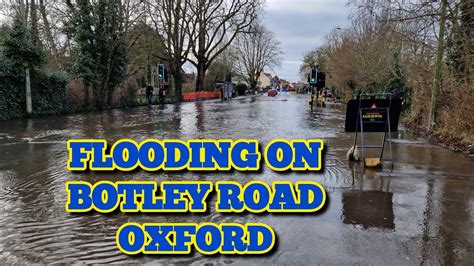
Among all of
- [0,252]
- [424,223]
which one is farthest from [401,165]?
[0,252]

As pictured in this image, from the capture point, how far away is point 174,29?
39719mm

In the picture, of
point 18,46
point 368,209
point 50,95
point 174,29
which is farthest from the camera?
point 174,29

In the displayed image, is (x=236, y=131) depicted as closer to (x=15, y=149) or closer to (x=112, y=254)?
(x=15, y=149)

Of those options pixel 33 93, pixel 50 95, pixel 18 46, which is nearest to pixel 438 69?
pixel 18 46

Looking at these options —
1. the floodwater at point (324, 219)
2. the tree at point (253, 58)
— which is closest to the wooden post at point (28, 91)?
the floodwater at point (324, 219)

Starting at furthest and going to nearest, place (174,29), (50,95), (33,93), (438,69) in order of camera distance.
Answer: (174,29), (50,95), (33,93), (438,69)

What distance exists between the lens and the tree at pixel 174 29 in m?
38.4

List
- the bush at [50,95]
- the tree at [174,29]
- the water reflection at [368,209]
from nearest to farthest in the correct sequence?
the water reflection at [368,209]
the bush at [50,95]
the tree at [174,29]

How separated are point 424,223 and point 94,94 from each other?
2452cm

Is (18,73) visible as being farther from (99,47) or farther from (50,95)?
(99,47)

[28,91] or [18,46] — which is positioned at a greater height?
[18,46]

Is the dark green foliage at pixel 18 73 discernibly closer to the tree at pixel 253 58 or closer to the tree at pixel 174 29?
the tree at pixel 174 29

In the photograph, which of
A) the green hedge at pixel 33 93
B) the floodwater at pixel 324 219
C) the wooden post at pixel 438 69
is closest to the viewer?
the floodwater at pixel 324 219

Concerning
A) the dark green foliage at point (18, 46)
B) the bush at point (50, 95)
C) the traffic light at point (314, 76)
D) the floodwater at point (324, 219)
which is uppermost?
the dark green foliage at point (18, 46)
